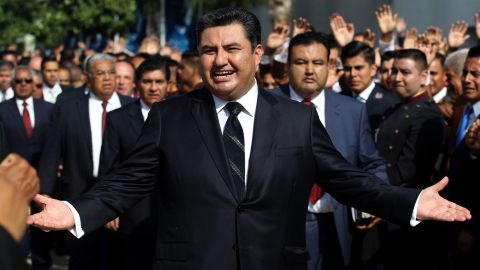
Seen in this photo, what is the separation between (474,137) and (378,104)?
7.99 feet

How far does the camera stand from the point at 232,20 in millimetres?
5141

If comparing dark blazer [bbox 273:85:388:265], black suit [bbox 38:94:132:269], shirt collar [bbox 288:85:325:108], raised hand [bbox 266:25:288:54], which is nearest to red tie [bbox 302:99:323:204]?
dark blazer [bbox 273:85:388:265]

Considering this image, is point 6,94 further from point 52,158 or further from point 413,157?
point 413,157

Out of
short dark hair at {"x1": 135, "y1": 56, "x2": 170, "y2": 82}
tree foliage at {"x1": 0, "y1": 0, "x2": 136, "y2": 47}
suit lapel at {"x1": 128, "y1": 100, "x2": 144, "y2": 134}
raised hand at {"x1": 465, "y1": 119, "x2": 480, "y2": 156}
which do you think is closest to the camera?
raised hand at {"x1": 465, "y1": 119, "x2": 480, "y2": 156}

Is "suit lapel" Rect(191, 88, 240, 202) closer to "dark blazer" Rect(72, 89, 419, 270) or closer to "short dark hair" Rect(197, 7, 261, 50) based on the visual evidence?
"dark blazer" Rect(72, 89, 419, 270)

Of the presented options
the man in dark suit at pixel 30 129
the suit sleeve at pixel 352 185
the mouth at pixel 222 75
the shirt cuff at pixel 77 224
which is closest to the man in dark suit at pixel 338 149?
the suit sleeve at pixel 352 185

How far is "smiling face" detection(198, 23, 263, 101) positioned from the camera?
511 centimetres

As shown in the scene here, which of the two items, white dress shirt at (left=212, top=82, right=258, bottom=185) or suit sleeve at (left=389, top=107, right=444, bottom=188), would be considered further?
suit sleeve at (left=389, top=107, right=444, bottom=188)

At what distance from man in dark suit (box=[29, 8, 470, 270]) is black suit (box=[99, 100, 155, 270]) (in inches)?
123

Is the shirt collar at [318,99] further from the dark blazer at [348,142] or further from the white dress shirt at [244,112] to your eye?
the white dress shirt at [244,112]

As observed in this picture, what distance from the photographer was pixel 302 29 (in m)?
11.4

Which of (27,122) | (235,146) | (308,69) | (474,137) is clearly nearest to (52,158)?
(27,122)

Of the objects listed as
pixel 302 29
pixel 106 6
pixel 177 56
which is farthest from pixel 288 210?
pixel 106 6

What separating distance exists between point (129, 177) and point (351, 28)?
7.22 metres
